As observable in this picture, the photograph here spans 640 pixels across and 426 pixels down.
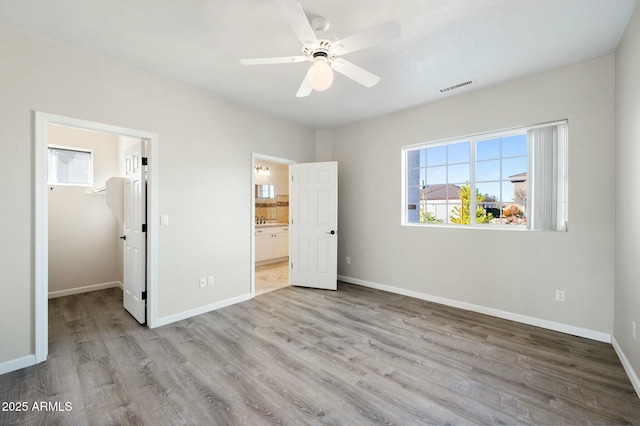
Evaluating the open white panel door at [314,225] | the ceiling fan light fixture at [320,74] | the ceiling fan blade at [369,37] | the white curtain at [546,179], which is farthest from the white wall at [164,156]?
the white curtain at [546,179]

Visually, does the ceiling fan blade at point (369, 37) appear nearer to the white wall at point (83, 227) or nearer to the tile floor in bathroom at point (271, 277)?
the tile floor in bathroom at point (271, 277)

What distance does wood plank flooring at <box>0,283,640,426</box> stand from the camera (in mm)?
1735

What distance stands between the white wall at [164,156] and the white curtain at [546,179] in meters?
3.32

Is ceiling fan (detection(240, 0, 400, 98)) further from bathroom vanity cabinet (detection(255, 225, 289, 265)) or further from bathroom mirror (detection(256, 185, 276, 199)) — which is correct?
bathroom mirror (detection(256, 185, 276, 199))

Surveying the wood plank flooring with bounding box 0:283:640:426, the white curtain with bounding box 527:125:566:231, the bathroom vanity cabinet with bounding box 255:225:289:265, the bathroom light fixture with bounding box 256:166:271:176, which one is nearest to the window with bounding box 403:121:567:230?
the white curtain with bounding box 527:125:566:231

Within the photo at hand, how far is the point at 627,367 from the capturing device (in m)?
2.13

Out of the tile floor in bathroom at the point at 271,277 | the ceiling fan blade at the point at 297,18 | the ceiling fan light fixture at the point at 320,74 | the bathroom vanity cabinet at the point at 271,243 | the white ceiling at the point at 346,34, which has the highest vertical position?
the white ceiling at the point at 346,34

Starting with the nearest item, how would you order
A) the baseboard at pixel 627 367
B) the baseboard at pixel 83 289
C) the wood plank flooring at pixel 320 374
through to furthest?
the wood plank flooring at pixel 320 374 < the baseboard at pixel 627 367 < the baseboard at pixel 83 289

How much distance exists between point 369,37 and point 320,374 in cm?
249

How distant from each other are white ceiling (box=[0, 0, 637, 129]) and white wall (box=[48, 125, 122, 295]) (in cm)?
240

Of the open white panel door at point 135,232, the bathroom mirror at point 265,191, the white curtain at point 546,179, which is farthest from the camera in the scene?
the bathroom mirror at point 265,191

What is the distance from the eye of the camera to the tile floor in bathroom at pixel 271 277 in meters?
4.53

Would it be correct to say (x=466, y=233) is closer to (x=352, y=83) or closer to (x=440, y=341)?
(x=440, y=341)

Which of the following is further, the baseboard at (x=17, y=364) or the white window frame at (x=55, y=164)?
the white window frame at (x=55, y=164)
